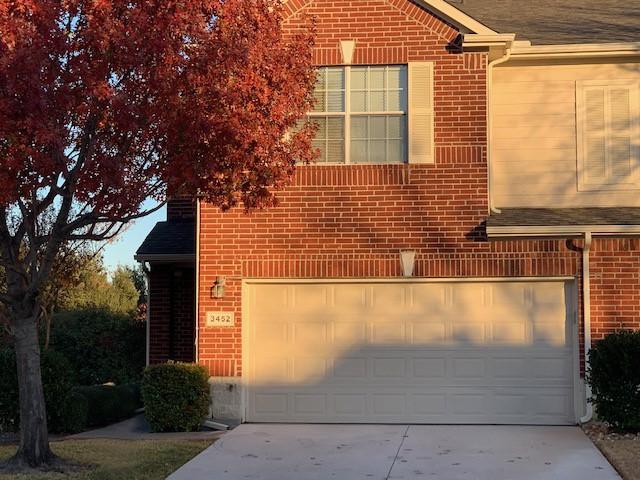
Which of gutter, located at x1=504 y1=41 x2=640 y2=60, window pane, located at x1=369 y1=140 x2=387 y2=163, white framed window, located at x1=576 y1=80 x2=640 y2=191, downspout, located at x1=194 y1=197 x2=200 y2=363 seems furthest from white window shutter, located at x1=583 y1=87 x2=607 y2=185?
downspout, located at x1=194 y1=197 x2=200 y2=363

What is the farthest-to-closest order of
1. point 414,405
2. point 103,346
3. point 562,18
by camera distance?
1. point 103,346
2. point 562,18
3. point 414,405

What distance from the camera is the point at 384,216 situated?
12266 mm

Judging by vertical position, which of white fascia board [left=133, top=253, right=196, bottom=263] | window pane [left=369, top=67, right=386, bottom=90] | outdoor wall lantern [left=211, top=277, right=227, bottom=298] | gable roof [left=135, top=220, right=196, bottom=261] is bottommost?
outdoor wall lantern [left=211, top=277, right=227, bottom=298]

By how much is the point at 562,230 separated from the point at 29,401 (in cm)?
718

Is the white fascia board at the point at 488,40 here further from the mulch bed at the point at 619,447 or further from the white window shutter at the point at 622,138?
the mulch bed at the point at 619,447

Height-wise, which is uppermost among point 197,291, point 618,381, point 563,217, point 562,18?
point 562,18

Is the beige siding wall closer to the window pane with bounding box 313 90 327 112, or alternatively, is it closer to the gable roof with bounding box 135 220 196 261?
the window pane with bounding box 313 90 327 112

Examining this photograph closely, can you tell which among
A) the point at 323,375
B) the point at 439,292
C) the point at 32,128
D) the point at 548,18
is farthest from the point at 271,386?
the point at 548,18

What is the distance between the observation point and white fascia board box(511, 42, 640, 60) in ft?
40.6

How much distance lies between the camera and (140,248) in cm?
1446

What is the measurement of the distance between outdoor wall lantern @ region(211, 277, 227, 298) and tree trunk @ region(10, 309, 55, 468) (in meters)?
3.65

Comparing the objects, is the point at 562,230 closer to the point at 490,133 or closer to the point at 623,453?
the point at 490,133

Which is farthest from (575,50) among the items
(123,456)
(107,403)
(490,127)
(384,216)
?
(107,403)

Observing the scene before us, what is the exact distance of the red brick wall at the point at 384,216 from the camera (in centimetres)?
1213
